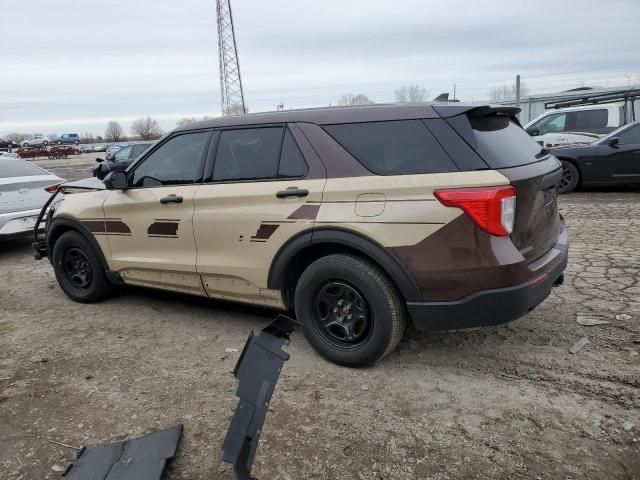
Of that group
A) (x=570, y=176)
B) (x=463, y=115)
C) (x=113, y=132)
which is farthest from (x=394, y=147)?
(x=113, y=132)

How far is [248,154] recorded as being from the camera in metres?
3.76

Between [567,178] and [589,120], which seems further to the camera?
[589,120]

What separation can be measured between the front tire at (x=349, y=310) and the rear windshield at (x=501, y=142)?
949mm

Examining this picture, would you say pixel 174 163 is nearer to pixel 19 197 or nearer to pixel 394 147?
pixel 394 147

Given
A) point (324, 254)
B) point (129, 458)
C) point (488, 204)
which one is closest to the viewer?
point (129, 458)

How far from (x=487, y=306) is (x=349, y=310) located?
876 mm

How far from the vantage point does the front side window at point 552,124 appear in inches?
502

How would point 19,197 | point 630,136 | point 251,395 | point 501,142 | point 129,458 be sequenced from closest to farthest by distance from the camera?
point 251,395, point 129,458, point 501,142, point 19,197, point 630,136

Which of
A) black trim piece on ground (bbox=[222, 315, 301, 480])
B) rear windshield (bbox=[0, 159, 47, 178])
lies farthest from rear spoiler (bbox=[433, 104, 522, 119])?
rear windshield (bbox=[0, 159, 47, 178])

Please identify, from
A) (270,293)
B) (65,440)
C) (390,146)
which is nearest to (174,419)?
(65,440)

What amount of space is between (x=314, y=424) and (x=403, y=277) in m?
0.98

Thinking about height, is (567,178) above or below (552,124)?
below

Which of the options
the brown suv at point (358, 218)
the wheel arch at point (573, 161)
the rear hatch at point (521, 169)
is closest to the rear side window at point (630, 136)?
the wheel arch at point (573, 161)

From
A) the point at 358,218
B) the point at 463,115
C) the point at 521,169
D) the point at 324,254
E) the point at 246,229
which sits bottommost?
the point at 324,254
